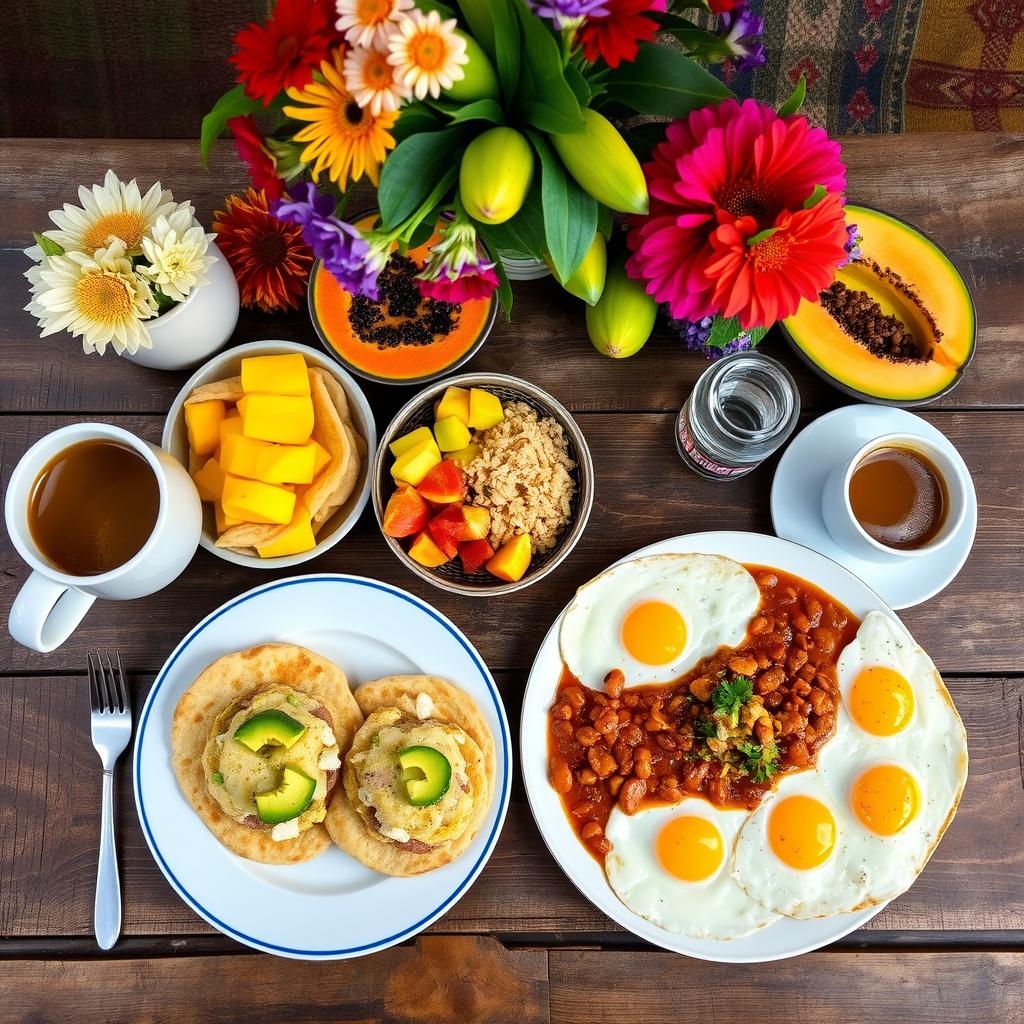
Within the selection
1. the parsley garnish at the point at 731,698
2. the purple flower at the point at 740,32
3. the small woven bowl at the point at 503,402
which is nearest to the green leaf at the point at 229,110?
the small woven bowl at the point at 503,402

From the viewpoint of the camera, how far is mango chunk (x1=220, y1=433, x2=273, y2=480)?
136cm

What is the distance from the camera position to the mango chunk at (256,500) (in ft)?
4.45

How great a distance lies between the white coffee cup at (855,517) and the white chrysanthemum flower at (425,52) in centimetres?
101

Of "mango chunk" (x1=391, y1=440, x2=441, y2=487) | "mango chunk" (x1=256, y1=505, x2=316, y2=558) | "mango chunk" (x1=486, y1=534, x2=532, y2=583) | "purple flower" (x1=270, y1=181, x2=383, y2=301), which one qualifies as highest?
"purple flower" (x1=270, y1=181, x2=383, y2=301)

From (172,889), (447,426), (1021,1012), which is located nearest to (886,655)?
(1021,1012)

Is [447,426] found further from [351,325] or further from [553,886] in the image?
[553,886]

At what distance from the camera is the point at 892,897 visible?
1.52 m

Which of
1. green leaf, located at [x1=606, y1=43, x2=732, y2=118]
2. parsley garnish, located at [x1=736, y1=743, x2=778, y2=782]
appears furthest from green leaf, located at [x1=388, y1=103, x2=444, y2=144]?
parsley garnish, located at [x1=736, y1=743, x2=778, y2=782]

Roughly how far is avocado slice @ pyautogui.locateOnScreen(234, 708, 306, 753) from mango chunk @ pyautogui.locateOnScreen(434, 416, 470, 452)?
1.83ft

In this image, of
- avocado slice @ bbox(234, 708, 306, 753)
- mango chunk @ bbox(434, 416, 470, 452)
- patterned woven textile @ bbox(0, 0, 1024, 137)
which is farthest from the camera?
patterned woven textile @ bbox(0, 0, 1024, 137)

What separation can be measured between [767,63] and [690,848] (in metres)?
2.12

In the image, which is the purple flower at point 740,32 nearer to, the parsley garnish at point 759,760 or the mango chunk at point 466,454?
the mango chunk at point 466,454

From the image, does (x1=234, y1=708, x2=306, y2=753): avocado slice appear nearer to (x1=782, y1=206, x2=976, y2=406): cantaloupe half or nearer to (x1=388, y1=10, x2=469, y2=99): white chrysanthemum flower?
(x1=388, y1=10, x2=469, y2=99): white chrysanthemum flower

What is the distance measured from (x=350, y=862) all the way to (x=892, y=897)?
40.4 inches
